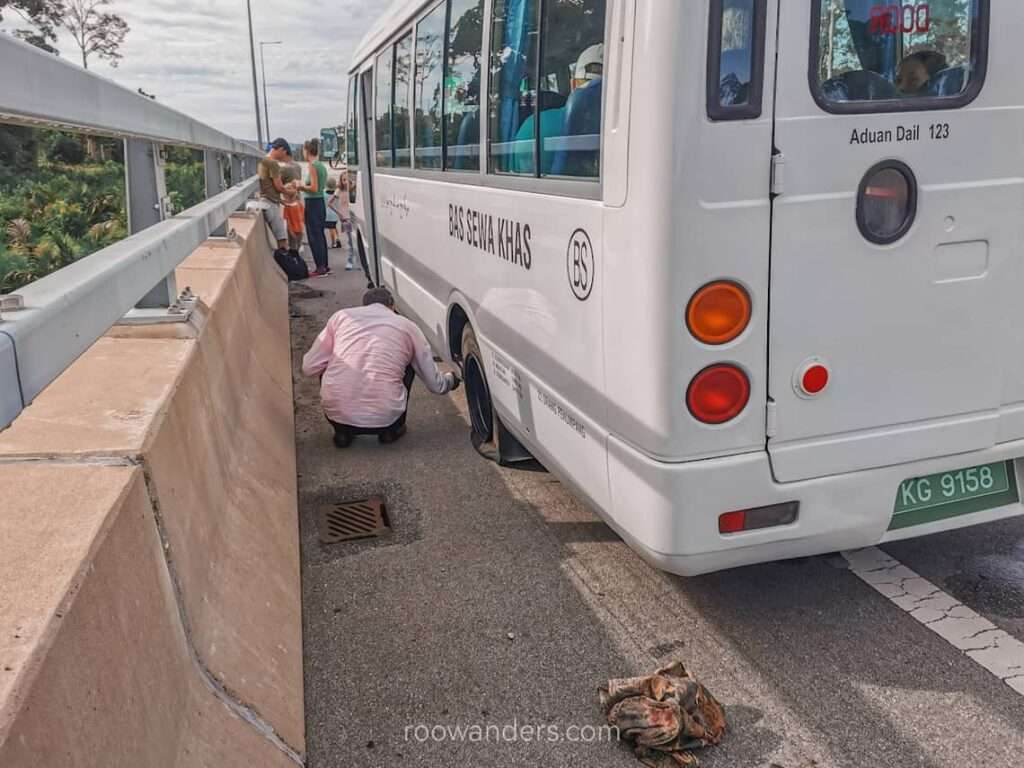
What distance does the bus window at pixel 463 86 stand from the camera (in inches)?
184

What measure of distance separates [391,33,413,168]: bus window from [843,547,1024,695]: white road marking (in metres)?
4.49

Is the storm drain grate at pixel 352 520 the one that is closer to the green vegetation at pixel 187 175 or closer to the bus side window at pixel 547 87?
the bus side window at pixel 547 87

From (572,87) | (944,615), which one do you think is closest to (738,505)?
(944,615)

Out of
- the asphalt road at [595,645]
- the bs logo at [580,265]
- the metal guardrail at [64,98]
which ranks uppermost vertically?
the metal guardrail at [64,98]

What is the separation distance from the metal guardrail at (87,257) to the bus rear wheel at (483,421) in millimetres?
1733

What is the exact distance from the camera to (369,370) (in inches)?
230

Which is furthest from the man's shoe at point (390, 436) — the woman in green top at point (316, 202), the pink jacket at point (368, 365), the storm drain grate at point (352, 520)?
Result: the woman in green top at point (316, 202)

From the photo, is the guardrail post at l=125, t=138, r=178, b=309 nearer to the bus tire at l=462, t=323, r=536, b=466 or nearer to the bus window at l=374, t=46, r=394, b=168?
the bus tire at l=462, t=323, r=536, b=466

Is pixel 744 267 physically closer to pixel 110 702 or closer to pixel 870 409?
pixel 870 409

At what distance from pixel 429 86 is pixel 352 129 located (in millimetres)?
5995

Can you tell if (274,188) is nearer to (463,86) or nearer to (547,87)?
(463,86)

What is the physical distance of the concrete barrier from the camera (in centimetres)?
170

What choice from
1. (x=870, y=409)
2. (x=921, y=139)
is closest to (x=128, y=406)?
(x=870, y=409)

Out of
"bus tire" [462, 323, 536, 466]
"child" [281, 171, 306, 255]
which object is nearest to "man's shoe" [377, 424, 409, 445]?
"bus tire" [462, 323, 536, 466]
